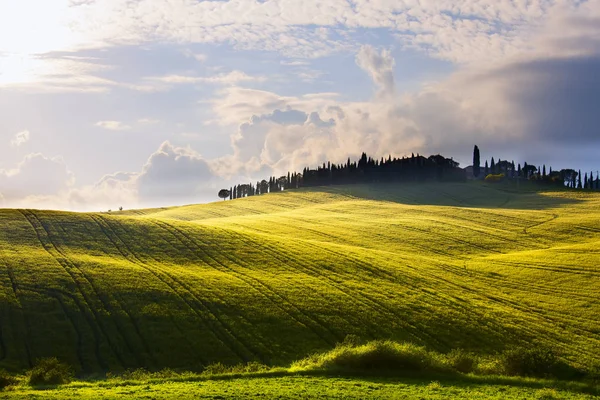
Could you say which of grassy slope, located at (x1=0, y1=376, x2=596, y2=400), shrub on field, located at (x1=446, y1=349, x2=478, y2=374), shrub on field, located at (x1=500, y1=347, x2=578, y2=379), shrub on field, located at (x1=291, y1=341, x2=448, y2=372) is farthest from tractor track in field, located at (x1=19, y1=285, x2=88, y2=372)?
shrub on field, located at (x1=500, y1=347, x2=578, y2=379)

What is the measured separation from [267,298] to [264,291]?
1.64m

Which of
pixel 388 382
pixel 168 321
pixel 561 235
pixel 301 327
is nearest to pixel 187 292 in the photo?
pixel 168 321

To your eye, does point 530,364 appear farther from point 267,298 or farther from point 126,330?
point 126,330

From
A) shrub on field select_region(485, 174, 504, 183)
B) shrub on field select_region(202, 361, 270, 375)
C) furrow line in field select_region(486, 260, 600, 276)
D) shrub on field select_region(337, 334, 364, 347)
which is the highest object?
shrub on field select_region(485, 174, 504, 183)

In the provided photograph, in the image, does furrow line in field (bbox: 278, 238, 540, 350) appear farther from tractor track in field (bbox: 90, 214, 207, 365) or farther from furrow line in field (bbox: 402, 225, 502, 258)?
furrow line in field (bbox: 402, 225, 502, 258)

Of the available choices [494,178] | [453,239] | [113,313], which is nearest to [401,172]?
[494,178]

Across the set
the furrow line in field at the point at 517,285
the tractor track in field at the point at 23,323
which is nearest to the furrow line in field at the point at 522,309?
the furrow line in field at the point at 517,285

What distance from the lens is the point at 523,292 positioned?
52.5 m

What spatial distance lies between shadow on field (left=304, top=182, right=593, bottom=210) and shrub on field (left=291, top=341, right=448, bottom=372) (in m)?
88.6

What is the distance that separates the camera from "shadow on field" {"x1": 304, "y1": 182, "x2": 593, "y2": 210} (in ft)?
406

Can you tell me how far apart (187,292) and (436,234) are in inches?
1707

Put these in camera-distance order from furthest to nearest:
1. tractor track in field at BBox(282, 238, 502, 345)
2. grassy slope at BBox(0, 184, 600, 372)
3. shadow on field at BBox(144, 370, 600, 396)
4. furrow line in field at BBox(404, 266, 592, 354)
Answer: tractor track in field at BBox(282, 238, 502, 345) → furrow line in field at BBox(404, 266, 592, 354) → grassy slope at BBox(0, 184, 600, 372) → shadow on field at BBox(144, 370, 600, 396)

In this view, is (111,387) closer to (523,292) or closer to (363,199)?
(523,292)

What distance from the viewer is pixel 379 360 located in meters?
31.7
